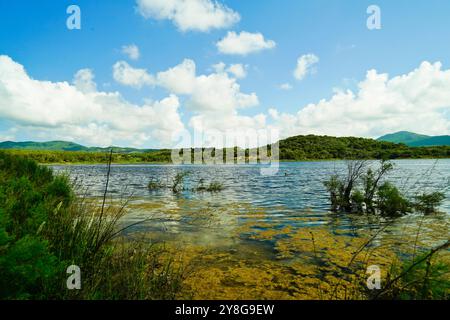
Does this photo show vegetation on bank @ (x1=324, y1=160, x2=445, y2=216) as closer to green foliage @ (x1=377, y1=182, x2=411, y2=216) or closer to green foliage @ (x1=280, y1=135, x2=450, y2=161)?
green foliage @ (x1=377, y1=182, x2=411, y2=216)

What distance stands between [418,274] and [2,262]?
581cm

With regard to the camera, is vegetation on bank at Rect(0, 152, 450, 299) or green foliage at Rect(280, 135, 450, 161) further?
green foliage at Rect(280, 135, 450, 161)

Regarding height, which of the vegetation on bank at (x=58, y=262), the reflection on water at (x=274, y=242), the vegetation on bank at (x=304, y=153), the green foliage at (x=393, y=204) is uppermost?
the vegetation on bank at (x=304, y=153)

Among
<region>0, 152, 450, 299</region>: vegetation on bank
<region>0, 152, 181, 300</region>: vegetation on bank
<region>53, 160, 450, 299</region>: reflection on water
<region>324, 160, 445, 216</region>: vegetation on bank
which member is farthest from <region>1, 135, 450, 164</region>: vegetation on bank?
<region>0, 152, 181, 300</region>: vegetation on bank

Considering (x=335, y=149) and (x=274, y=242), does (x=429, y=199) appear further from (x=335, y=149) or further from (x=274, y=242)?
(x=335, y=149)

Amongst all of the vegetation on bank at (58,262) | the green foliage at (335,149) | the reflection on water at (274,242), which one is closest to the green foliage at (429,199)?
the reflection on water at (274,242)

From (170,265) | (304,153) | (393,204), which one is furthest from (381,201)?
(304,153)

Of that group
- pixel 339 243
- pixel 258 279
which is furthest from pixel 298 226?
pixel 258 279

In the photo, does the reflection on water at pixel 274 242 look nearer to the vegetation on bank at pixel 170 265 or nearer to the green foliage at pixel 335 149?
the vegetation on bank at pixel 170 265
